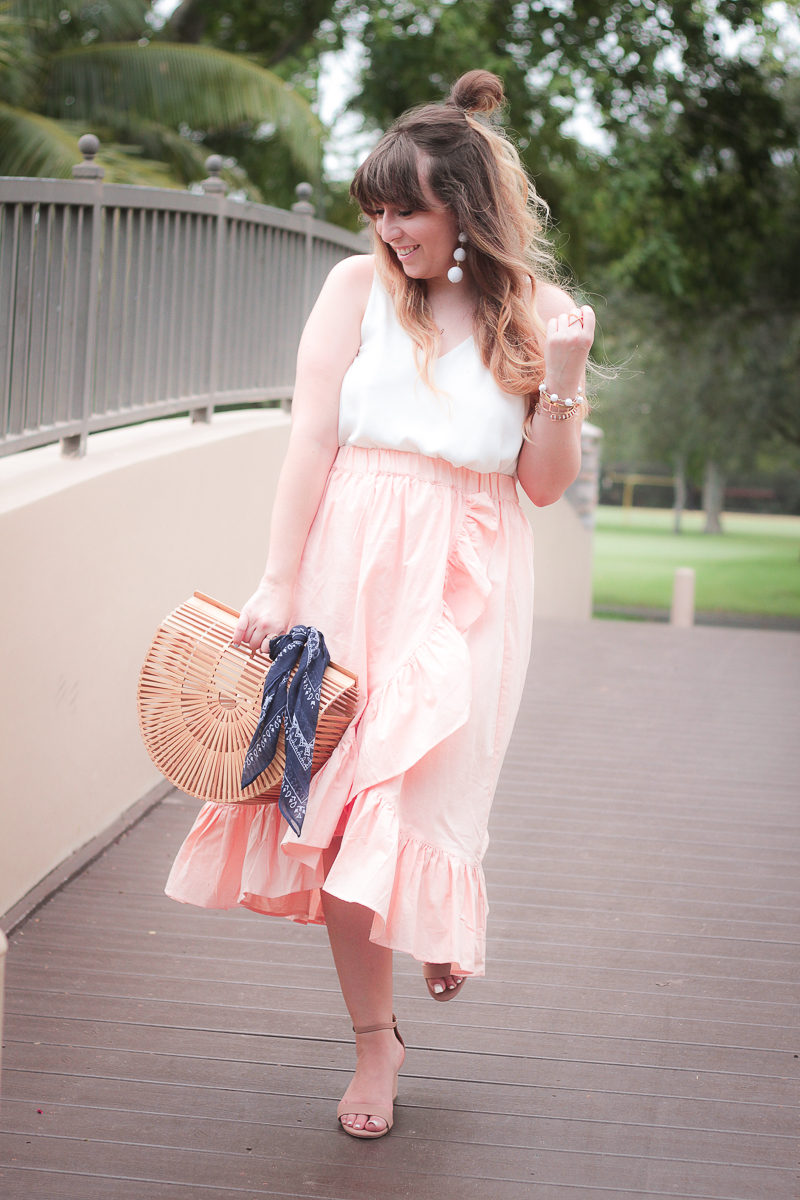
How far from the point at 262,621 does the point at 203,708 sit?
192 mm

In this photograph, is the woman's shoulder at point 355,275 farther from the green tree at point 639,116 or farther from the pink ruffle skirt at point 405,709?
the green tree at point 639,116

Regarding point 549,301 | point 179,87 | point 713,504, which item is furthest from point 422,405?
point 713,504

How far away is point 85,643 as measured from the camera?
3.81 metres

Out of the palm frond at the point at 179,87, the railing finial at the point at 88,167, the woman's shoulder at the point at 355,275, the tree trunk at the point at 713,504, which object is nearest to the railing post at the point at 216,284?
the railing finial at the point at 88,167

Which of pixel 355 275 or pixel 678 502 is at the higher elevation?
pixel 355 275

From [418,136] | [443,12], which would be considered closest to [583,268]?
[443,12]

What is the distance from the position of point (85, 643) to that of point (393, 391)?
1.83 meters

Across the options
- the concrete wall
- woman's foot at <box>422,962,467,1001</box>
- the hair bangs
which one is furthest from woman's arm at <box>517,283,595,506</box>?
the concrete wall

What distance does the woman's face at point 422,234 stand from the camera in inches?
89.0

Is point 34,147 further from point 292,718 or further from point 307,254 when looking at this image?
point 292,718

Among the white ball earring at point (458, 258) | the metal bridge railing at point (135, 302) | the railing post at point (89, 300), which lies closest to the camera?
the white ball earring at point (458, 258)

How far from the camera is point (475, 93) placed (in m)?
2.33

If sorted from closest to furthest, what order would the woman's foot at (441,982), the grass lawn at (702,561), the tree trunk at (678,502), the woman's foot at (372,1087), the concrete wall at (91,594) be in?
the woman's foot at (372,1087) < the woman's foot at (441,982) < the concrete wall at (91,594) < the grass lawn at (702,561) < the tree trunk at (678,502)

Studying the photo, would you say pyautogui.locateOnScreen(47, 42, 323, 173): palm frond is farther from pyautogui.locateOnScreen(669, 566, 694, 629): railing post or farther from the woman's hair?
the woman's hair
